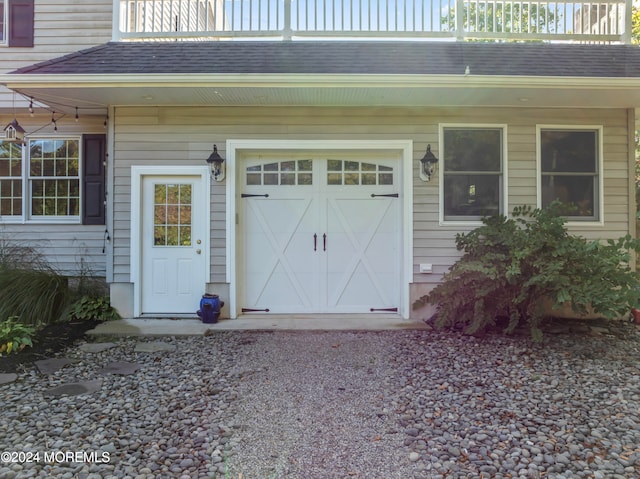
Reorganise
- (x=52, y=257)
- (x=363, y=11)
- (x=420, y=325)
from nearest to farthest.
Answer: (x=420, y=325) < (x=363, y=11) < (x=52, y=257)

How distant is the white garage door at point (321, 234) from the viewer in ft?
17.8

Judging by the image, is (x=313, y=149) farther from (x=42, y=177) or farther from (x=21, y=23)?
(x=21, y=23)

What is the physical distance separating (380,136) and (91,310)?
14.7 feet

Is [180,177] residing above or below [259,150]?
below

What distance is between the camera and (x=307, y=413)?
276 cm

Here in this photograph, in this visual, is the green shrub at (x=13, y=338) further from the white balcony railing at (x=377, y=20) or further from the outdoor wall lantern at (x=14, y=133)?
the white balcony railing at (x=377, y=20)

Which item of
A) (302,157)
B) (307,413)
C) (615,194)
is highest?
(302,157)

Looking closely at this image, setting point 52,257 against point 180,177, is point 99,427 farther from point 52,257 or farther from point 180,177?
point 52,257

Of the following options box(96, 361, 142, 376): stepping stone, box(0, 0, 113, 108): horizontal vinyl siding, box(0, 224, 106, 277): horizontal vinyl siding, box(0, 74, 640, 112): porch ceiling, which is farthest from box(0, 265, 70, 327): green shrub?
box(0, 0, 113, 108): horizontal vinyl siding

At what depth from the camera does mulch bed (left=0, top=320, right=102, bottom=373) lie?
11.9ft

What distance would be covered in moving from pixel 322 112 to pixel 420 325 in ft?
9.96

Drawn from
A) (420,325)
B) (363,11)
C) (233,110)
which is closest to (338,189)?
(233,110)

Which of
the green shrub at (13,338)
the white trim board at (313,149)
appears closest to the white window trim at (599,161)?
the white trim board at (313,149)

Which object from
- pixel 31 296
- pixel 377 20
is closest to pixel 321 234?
pixel 377 20
